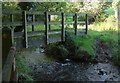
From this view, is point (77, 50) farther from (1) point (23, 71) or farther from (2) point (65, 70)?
(1) point (23, 71)

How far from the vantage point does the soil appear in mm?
9484

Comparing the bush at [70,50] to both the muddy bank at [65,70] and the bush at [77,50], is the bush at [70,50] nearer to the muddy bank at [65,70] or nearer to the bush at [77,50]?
the bush at [77,50]

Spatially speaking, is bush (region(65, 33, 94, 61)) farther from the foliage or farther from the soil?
the foliage

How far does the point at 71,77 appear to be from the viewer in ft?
31.5

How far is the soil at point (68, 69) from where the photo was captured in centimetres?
948

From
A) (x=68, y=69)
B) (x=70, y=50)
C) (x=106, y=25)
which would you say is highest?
(x=106, y=25)

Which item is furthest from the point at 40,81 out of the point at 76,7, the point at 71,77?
the point at 76,7

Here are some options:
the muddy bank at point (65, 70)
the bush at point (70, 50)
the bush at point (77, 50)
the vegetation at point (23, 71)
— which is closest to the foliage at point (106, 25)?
the bush at point (77, 50)

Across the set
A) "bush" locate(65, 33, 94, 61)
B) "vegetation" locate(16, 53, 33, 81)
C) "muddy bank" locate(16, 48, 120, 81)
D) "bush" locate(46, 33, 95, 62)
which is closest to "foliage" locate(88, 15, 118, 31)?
"bush" locate(65, 33, 94, 61)

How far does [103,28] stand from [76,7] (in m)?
4.21

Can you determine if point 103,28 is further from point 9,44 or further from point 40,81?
A: point 9,44

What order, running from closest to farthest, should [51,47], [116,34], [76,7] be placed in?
[51,47] → [116,34] → [76,7]

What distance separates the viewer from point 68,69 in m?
10.5

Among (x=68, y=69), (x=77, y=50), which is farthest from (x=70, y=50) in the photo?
(x=68, y=69)
